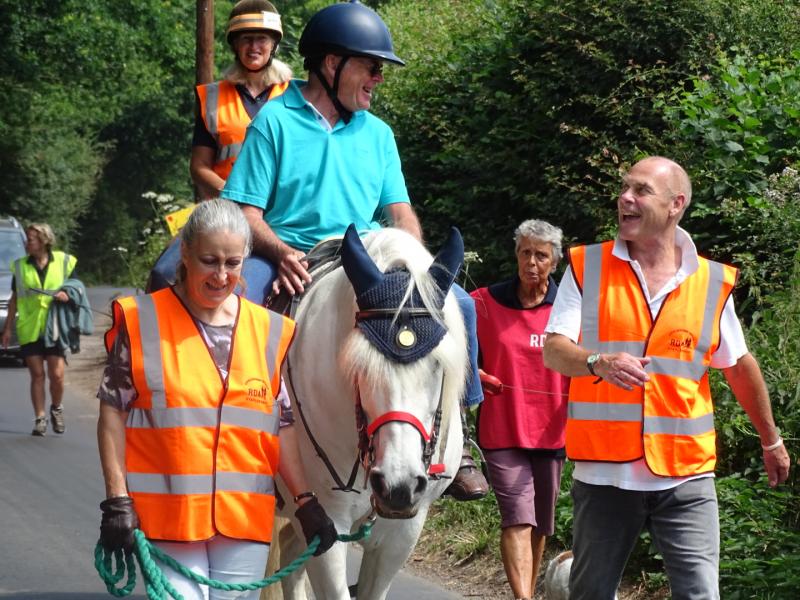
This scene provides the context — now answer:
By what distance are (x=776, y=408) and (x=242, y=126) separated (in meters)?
3.23

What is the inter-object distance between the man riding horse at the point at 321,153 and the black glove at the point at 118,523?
1.51 metres

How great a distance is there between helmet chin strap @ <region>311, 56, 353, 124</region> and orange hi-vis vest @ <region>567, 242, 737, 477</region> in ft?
4.52

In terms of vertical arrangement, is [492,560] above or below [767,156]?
below

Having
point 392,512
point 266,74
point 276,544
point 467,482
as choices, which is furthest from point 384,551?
point 266,74

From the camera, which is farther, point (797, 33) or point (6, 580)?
point (797, 33)

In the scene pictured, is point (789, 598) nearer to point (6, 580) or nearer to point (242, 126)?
point (242, 126)

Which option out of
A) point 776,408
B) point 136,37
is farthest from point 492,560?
point 136,37

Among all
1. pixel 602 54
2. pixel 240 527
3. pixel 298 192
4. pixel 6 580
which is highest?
pixel 602 54

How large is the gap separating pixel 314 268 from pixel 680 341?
156cm

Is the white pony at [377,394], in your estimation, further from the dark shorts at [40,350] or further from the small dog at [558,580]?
the dark shorts at [40,350]

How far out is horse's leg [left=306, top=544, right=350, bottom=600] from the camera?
4.99 metres

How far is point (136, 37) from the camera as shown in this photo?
33.9 meters

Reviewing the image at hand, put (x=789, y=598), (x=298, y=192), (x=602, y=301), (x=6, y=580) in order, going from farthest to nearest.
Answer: (x=6, y=580), (x=789, y=598), (x=298, y=192), (x=602, y=301)

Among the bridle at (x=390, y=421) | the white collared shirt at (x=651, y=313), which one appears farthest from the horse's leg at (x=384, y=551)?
the white collared shirt at (x=651, y=313)
